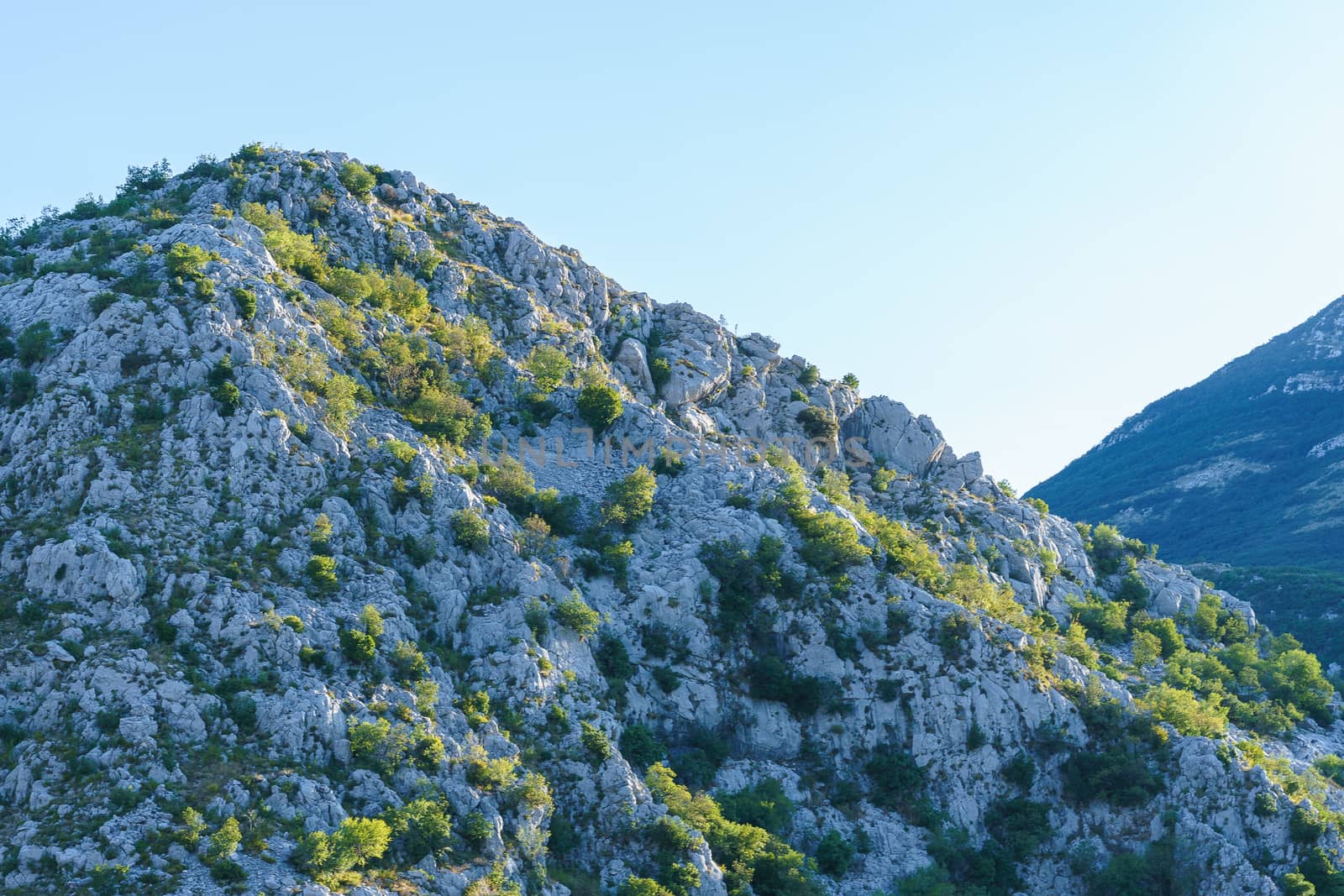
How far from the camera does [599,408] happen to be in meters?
94.9

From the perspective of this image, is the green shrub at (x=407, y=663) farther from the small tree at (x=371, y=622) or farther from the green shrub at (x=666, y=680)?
the green shrub at (x=666, y=680)

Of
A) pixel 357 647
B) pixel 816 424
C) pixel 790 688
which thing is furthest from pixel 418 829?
pixel 816 424

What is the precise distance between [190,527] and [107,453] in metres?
7.62

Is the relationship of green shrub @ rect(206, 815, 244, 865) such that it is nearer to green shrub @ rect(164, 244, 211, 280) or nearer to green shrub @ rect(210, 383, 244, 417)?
green shrub @ rect(210, 383, 244, 417)

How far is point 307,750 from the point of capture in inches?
2295

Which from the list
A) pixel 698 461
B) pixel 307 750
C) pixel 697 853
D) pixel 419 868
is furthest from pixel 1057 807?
pixel 307 750

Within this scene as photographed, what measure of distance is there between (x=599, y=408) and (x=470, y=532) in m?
22.1

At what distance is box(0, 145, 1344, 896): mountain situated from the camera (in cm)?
5703

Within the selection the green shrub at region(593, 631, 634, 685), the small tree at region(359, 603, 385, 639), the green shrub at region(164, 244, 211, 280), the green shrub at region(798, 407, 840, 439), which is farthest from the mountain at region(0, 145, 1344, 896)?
the green shrub at region(164, 244, 211, 280)

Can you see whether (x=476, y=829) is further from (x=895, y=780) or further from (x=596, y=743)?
(x=895, y=780)

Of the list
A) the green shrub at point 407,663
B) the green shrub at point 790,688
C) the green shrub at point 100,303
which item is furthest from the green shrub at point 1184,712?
the green shrub at point 100,303

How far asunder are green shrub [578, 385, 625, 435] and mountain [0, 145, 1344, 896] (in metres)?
0.35

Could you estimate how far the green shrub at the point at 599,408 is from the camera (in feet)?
311

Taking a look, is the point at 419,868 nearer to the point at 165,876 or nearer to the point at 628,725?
the point at 165,876
